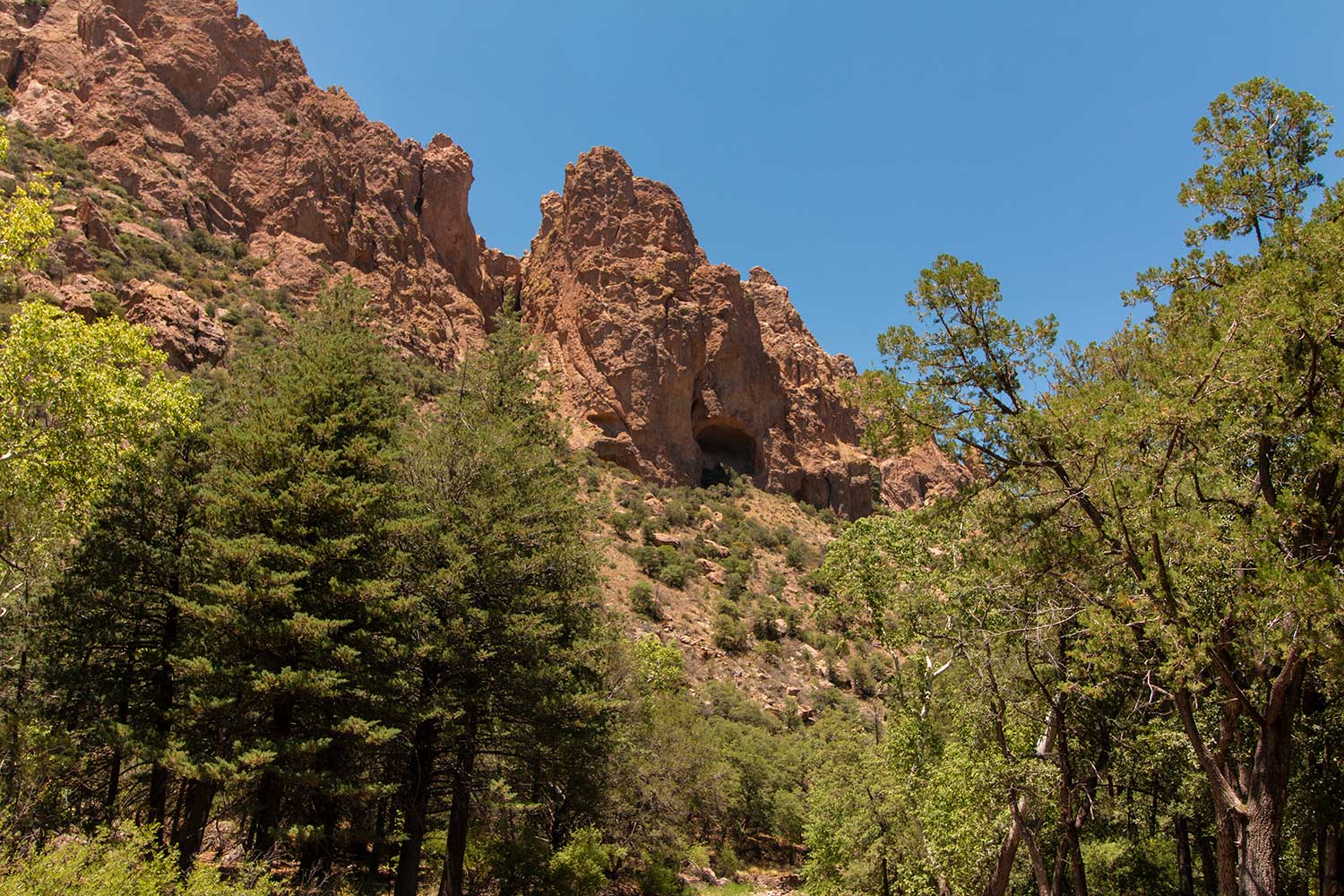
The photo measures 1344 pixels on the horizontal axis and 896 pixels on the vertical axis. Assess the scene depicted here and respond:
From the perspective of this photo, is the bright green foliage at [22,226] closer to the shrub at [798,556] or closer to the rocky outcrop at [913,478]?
the shrub at [798,556]

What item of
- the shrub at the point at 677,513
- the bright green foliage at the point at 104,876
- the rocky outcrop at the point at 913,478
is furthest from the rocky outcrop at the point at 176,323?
the rocky outcrop at the point at 913,478

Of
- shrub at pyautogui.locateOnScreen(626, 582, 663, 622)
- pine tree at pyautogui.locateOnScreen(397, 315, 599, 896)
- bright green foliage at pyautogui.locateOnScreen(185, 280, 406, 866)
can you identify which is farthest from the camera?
shrub at pyautogui.locateOnScreen(626, 582, 663, 622)

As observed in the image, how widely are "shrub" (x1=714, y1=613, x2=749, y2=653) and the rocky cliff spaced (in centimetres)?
2071

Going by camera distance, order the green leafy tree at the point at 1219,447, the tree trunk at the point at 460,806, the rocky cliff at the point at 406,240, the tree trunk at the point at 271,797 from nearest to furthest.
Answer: the green leafy tree at the point at 1219,447
the tree trunk at the point at 271,797
the tree trunk at the point at 460,806
the rocky cliff at the point at 406,240

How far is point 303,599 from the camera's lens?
1182cm

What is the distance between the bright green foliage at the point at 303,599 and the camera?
438 inches

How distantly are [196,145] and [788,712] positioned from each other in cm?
5698

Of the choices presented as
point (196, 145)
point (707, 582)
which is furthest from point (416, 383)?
point (196, 145)

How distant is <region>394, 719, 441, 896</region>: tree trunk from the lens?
12875mm

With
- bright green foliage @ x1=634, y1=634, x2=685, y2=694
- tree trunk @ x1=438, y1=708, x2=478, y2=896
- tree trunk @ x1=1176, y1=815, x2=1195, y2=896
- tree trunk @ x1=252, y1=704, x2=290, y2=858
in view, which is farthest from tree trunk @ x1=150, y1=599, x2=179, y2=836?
bright green foliage @ x1=634, y1=634, x2=685, y2=694

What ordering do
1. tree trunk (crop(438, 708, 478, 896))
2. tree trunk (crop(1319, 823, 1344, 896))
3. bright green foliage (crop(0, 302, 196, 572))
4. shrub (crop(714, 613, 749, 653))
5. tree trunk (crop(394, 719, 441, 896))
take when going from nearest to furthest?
1. bright green foliage (crop(0, 302, 196, 572))
2. tree trunk (crop(1319, 823, 1344, 896))
3. tree trunk (crop(394, 719, 441, 896))
4. tree trunk (crop(438, 708, 478, 896))
5. shrub (crop(714, 613, 749, 653))

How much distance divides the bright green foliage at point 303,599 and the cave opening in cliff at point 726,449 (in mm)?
58421

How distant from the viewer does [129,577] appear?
12383 mm

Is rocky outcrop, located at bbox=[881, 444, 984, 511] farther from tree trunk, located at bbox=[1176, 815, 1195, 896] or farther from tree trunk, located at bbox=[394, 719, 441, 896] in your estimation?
tree trunk, located at bbox=[394, 719, 441, 896]
